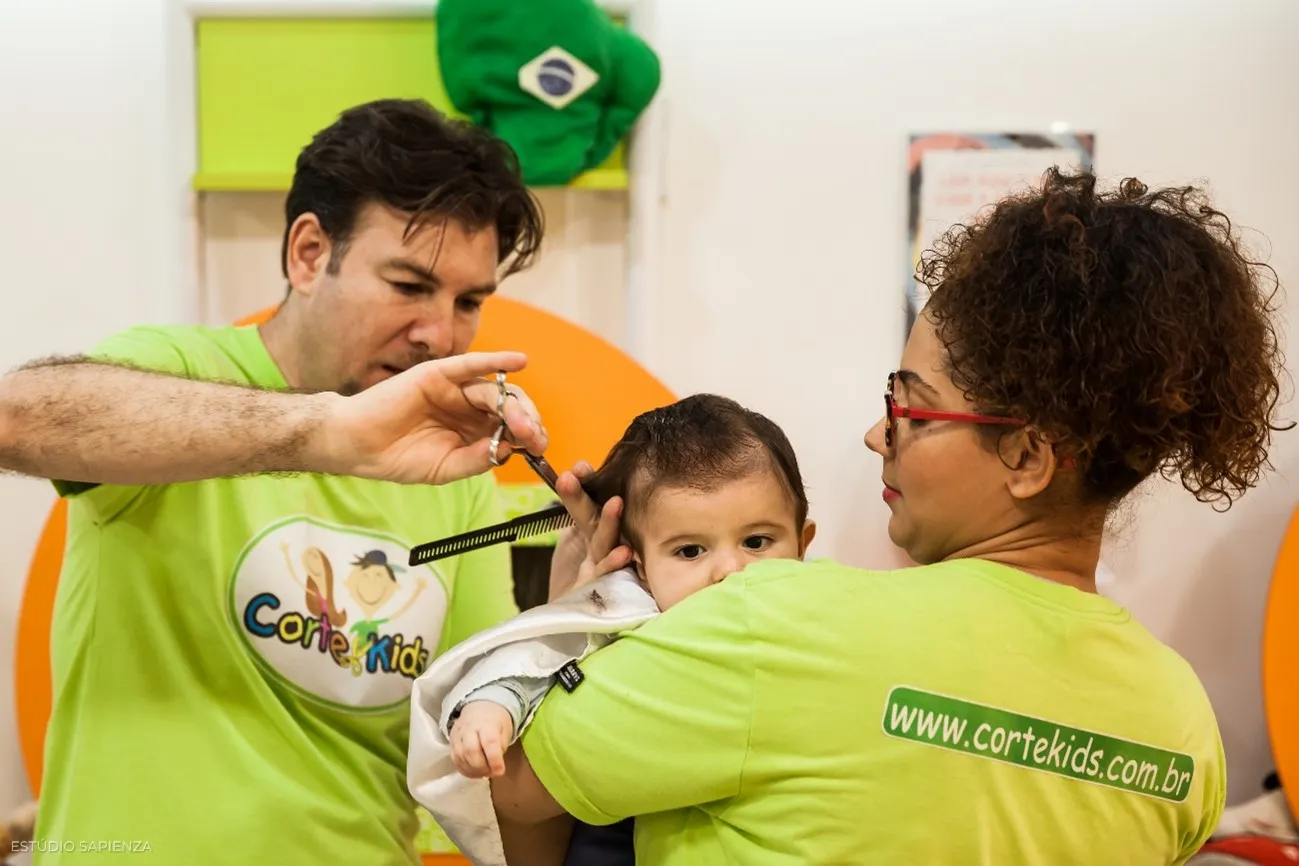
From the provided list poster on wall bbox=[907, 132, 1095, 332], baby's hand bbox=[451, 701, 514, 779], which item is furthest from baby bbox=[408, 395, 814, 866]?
poster on wall bbox=[907, 132, 1095, 332]

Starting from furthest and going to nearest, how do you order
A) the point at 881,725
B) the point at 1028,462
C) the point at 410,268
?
the point at 410,268, the point at 1028,462, the point at 881,725

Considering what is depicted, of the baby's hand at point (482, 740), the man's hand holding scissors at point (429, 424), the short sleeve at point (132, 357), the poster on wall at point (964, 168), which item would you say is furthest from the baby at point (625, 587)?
the poster on wall at point (964, 168)

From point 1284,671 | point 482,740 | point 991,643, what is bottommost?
point 1284,671

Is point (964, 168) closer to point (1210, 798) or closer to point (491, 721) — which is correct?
point (1210, 798)

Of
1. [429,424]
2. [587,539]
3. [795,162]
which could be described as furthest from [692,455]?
[795,162]

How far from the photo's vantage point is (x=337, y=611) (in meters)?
1.38

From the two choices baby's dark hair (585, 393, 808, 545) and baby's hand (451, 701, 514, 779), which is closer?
baby's hand (451, 701, 514, 779)

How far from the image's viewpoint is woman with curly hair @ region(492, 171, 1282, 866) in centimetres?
89

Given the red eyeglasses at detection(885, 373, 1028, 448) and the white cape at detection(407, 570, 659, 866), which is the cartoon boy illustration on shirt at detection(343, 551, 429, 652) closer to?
the white cape at detection(407, 570, 659, 866)

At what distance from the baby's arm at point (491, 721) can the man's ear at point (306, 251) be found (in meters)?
0.78

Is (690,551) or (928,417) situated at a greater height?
(928,417)

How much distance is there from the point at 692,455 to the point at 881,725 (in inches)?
19.7

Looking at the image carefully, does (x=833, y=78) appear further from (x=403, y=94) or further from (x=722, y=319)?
(x=403, y=94)

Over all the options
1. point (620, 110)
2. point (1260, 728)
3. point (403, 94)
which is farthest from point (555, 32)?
point (1260, 728)
